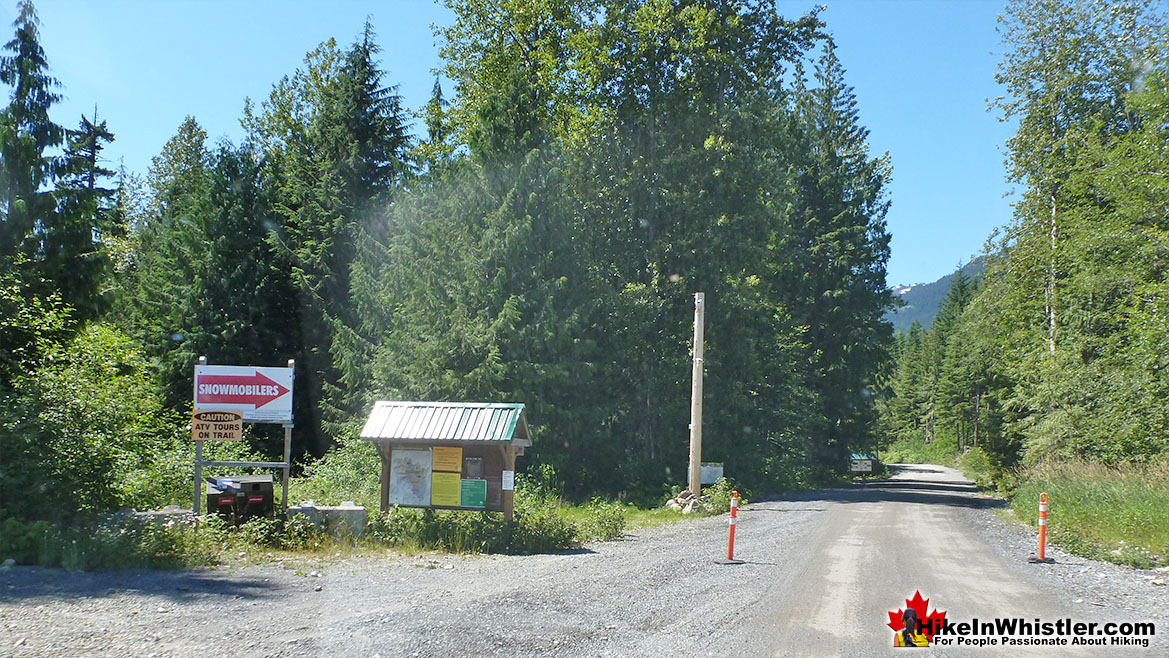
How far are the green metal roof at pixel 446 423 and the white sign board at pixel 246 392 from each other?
1.61 metres

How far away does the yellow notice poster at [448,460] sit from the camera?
15539 mm

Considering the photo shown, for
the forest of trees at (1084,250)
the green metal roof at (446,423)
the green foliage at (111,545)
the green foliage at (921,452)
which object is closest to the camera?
the green foliage at (111,545)

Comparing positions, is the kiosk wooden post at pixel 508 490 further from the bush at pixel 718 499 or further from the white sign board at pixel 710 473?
the white sign board at pixel 710 473

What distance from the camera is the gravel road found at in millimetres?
7855

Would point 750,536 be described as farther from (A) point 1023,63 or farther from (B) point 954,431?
(B) point 954,431

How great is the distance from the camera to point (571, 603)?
991cm

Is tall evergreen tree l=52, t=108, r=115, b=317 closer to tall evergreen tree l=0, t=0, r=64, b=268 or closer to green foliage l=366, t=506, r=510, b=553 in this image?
tall evergreen tree l=0, t=0, r=64, b=268

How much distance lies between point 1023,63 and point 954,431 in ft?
239

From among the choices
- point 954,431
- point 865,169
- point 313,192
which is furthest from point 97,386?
point 954,431

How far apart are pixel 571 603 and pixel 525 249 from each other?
18.4 m

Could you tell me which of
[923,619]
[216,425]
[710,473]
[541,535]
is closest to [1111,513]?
[923,619]

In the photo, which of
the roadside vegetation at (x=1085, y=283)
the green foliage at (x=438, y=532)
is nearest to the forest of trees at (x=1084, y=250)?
the roadside vegetation at (x=1085, y=283)

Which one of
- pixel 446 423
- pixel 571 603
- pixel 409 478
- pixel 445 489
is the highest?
pixel 446 423

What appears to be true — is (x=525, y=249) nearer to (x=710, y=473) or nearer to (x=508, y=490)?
(x=710, y=473)
